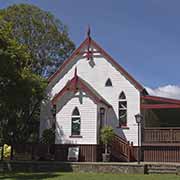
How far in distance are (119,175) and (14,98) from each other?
755cm

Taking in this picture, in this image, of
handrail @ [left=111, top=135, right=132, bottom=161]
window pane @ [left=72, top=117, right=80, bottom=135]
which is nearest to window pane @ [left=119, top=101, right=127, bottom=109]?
handrail @ [left=111, top=135, right=132, bottom=161]

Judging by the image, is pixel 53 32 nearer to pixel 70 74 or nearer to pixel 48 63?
pixel 48 63

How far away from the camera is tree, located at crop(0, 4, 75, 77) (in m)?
38.6

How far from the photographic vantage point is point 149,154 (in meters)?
26.1

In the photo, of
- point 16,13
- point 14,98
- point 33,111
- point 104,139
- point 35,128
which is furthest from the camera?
point 16,13

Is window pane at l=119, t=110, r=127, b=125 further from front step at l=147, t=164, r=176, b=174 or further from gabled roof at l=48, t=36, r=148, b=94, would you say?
front step at l=147, t=164, r=176, b=174

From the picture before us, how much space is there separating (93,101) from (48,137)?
4.08 meters

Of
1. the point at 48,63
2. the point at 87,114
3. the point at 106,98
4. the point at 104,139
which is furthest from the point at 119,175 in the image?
the point at 48,63

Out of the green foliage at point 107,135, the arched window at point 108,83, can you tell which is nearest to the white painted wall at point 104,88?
the arched window at point 108,83

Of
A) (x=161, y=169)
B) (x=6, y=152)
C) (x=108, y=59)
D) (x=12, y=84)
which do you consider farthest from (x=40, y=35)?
(x=161, y=169)

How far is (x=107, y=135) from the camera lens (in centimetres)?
2500

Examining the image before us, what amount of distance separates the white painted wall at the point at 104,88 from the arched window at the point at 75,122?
0.96ft

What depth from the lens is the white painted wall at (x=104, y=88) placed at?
87.5ft

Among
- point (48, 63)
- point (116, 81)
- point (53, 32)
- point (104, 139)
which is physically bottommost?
point (104, 139)
